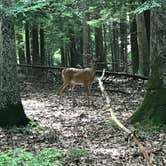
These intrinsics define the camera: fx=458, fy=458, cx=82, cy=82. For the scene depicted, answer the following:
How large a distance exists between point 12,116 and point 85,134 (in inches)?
80.5

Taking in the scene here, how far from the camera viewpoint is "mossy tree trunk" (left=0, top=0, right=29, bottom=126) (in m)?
10.6

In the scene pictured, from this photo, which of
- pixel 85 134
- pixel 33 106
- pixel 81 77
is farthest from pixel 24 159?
pixel 81 77

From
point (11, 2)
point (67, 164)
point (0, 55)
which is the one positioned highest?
point (11, 2)

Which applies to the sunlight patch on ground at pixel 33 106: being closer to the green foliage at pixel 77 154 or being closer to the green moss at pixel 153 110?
the green moss at pixel 153 110

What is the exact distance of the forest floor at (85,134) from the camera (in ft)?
25.3

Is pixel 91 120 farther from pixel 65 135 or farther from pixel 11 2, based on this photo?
pixel 11 2

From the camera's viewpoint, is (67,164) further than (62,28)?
No

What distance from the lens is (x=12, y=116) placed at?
10766 mm

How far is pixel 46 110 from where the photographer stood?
537 inches

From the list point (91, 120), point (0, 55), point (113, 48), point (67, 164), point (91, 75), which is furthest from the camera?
point (113, 48)

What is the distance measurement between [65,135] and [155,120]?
6.44 ft

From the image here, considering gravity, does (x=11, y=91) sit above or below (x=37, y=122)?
above

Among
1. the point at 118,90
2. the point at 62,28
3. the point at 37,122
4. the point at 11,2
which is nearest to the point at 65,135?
the point at 37,122

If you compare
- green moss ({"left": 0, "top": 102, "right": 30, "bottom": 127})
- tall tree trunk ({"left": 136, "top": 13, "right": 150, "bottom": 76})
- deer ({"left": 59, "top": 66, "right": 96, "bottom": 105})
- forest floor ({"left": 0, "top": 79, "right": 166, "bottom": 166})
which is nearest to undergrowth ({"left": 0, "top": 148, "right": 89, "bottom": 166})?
forest floor ({"left": 0, "top": 79, "right": 166, "bottom": 166})
